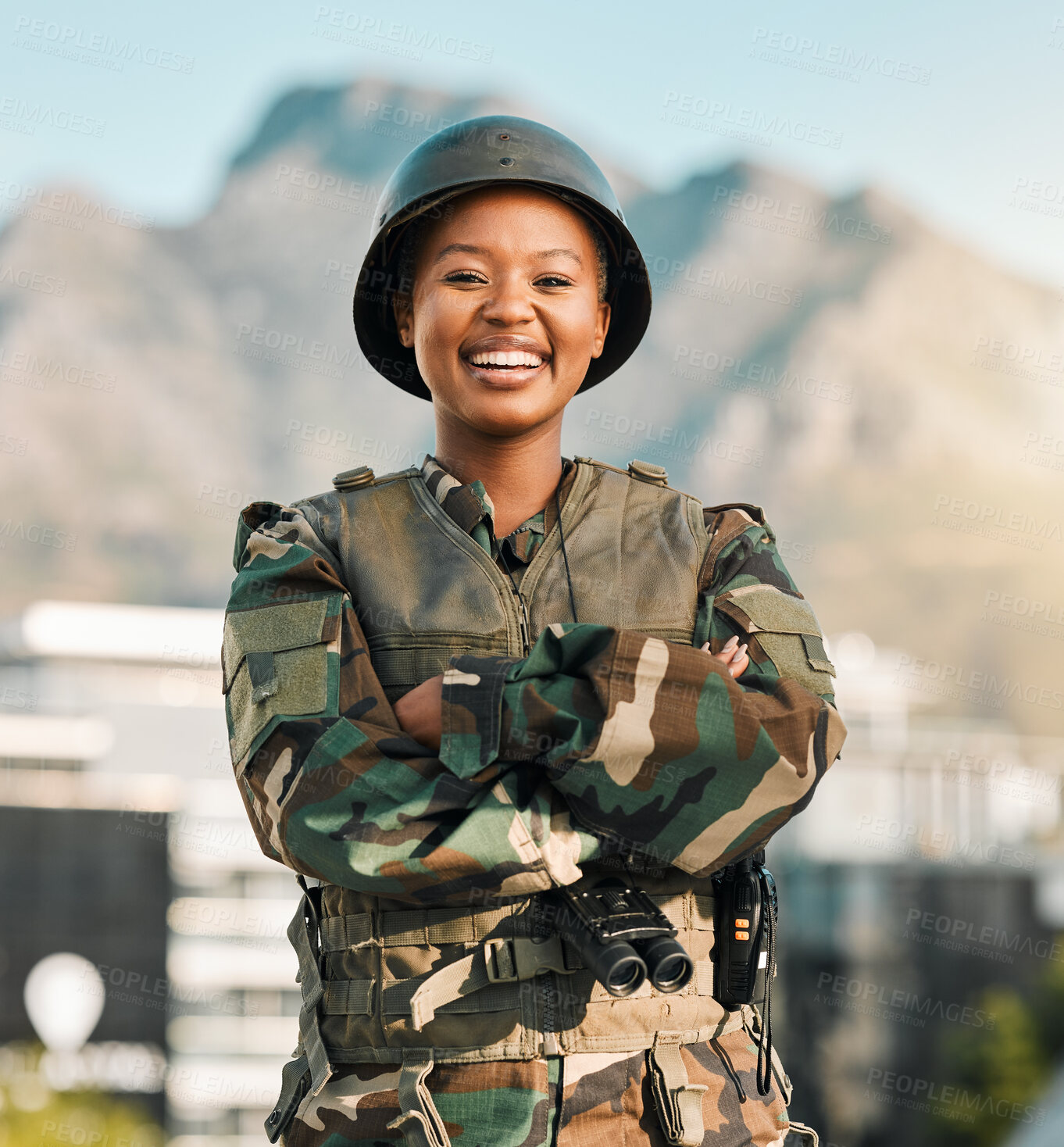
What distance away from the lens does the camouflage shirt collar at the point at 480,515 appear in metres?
3.91

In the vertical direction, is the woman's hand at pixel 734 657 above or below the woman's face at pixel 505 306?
below

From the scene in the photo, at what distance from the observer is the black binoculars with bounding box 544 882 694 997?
9.77ft

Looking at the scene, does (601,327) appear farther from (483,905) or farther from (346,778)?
(483,905)

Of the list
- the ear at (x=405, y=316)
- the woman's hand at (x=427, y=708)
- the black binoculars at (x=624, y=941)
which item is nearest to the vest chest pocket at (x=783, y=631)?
the woman's hand at (x=427, y=708)

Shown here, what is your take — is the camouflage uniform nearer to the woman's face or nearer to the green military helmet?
the woman's face

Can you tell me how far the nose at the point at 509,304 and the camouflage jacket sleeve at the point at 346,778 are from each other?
0.82m

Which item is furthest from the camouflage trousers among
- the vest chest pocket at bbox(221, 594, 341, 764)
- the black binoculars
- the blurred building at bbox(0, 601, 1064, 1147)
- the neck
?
the blurred building at bbox(0, 601, 1064, 1147)

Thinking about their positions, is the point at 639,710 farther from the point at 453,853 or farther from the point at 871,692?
the point at 871,692

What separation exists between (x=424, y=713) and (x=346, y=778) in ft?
0.82

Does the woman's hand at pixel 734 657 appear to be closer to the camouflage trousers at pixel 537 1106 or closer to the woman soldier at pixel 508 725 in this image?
the woman soldier at pixel 508 725

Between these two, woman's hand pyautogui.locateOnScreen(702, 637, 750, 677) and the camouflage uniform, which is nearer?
the camouflage uniform

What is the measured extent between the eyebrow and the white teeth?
0.90ft

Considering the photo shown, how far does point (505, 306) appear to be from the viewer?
12.4ft

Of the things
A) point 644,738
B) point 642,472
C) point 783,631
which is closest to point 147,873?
point 642,472
